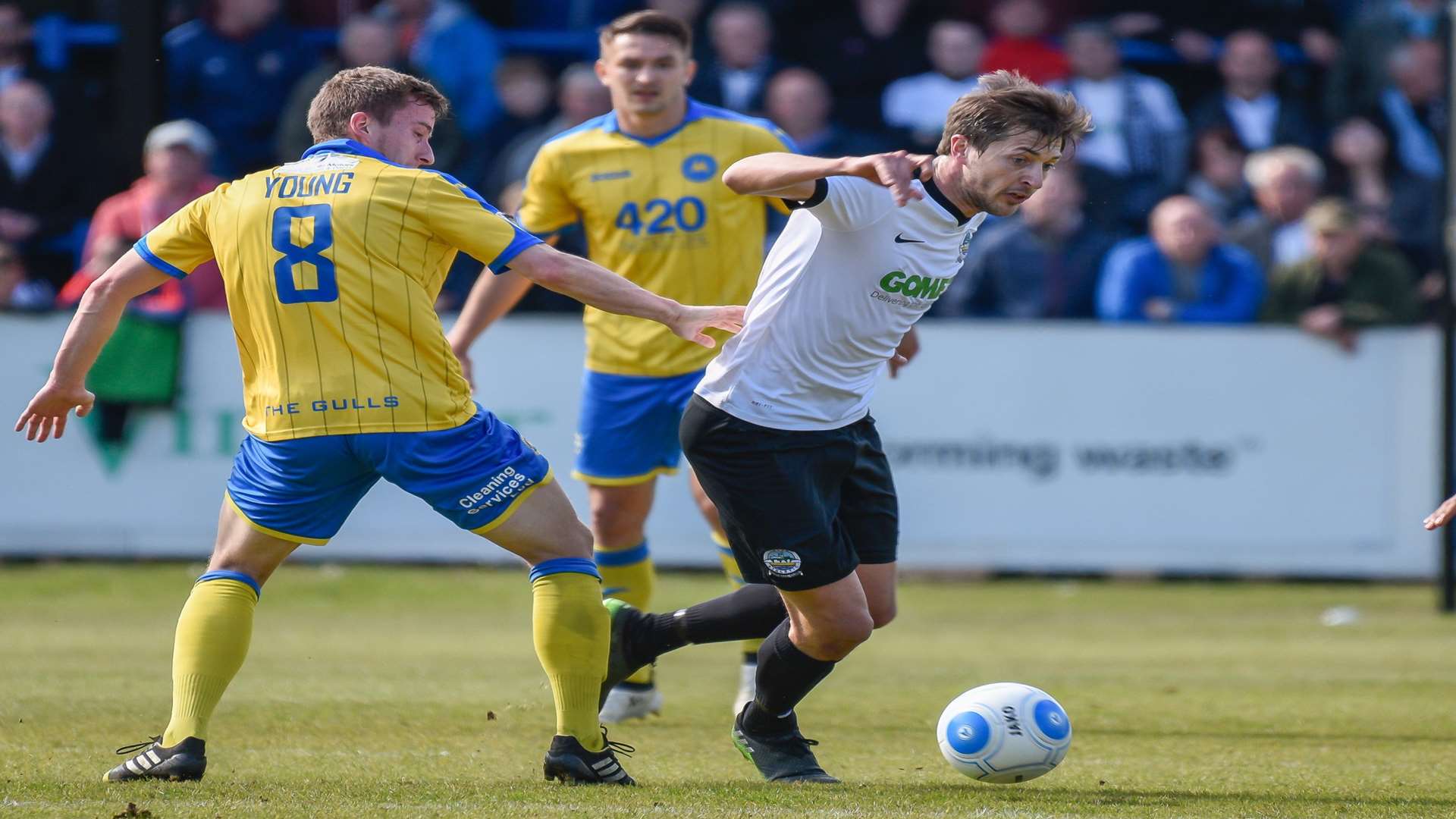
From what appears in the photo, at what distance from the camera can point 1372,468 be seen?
11844mm

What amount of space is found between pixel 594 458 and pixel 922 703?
1.64m

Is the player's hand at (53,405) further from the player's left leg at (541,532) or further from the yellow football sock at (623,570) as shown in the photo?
the yellow football sock at (623,570)

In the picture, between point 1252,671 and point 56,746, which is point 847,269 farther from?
point 1252,671

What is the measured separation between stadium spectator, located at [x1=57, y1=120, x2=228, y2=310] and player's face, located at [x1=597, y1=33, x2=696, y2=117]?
229 inches

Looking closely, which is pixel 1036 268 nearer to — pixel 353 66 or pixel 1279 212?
pixel 1279 212

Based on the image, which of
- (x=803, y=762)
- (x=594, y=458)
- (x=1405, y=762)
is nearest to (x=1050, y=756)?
(x=803, y=762)

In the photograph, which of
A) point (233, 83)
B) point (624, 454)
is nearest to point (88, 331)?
point (624, 454)

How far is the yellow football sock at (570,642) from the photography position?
5.34 m

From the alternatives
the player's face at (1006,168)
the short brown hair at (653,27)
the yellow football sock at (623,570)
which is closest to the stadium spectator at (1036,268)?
the short brown hair at (653,27)

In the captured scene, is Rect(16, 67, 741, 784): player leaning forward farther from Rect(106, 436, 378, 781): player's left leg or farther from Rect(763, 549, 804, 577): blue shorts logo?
Rect(763, 549, 804, 577): blue shorts logo

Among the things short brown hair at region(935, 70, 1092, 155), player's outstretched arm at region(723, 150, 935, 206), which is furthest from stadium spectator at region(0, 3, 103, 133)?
short brown hair at region(935, 70, 1092, 155)

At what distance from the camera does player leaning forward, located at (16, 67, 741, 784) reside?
5.14m

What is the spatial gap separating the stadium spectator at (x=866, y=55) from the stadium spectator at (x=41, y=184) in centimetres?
580

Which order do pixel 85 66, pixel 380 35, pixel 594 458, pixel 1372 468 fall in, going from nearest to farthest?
1. pixel 594 458
2. pixel 1372 468
3. pixel 380 35
4. pixel 85 66
